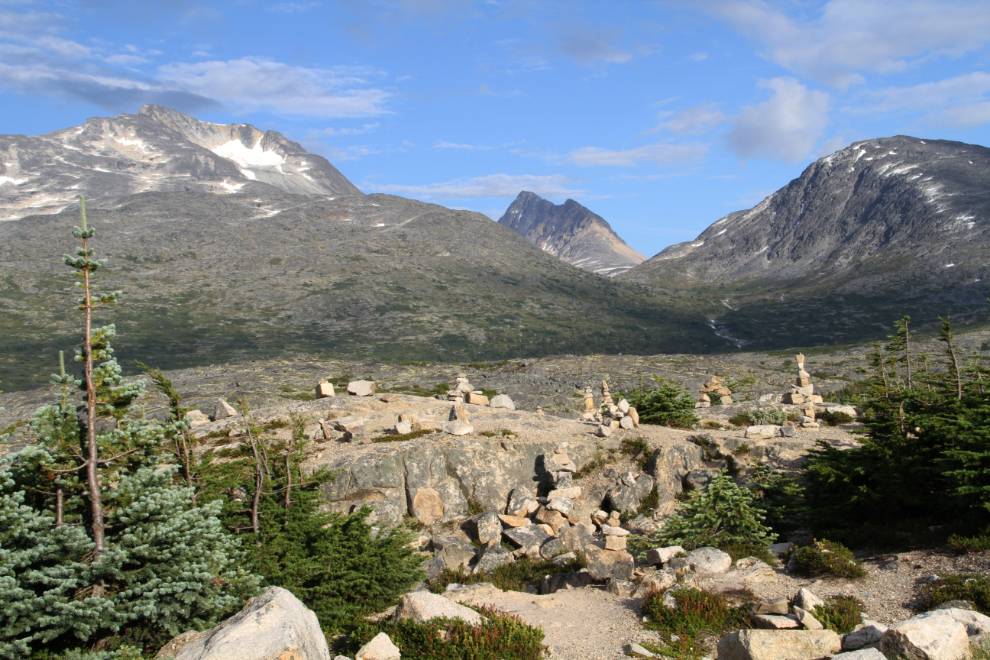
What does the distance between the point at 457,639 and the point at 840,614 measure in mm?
6072

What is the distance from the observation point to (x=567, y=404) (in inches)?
1742

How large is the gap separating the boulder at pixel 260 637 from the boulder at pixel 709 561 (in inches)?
299

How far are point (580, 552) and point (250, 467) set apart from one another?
792 centimetres

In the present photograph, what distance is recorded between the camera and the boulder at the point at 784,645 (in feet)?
27.2

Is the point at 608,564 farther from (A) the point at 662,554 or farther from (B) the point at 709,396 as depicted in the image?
(B) the point at 709,396

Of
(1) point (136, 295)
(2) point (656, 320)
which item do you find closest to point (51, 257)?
(1) point (136, 295)

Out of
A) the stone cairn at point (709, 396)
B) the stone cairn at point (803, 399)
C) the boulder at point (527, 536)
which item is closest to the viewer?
the boulder at point (527, 536)

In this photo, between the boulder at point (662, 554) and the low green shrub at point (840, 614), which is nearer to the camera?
the low green shrub at point (840, 614)

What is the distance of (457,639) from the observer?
29.4 ft

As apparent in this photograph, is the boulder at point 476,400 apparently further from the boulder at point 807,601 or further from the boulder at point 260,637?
the boulder at point 260,637

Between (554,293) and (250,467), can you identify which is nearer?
(250,467)

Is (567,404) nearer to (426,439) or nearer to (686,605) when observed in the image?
(426,439)

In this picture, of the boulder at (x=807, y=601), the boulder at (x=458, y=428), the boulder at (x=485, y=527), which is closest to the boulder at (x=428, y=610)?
the boulder at (x=807, y=601)

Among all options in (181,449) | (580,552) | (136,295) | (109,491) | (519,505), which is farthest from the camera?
(136,295)
